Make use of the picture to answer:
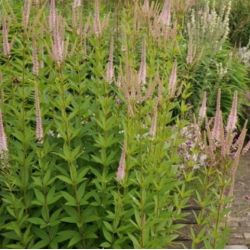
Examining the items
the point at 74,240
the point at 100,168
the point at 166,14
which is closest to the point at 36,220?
the point at 74,240

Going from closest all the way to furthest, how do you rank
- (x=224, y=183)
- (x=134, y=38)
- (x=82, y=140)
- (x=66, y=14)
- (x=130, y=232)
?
(x=224, y=183) < (x=130, y=232) < (x=82, y=140) < (x=134, y=38) < (x=66, y=14)

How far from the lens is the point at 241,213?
16.4 feet

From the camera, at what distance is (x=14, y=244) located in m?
3.75

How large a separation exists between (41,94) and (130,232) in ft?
4.22

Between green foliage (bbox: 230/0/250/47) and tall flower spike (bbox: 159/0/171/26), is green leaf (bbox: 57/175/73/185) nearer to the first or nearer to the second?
tall flower spike (bbox: 159/0/171/26)

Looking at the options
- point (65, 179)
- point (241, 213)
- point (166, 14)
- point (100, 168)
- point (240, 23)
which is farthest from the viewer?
point (240, 23)

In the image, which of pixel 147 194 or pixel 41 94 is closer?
pixel 147 194

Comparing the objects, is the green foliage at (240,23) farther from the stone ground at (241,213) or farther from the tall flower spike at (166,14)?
the tall flower spike at (166,14)

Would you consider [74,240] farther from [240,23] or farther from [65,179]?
[240,23]

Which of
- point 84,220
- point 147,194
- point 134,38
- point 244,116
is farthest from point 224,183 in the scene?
point 244,116

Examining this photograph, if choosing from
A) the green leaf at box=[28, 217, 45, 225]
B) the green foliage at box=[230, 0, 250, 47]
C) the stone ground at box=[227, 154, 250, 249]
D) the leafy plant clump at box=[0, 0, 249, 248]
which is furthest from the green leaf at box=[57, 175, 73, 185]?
the green foliage at box=[230, 0, 250, 47]

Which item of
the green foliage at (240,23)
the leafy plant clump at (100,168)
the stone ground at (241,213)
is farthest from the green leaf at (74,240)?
the green foliage at (240,23)

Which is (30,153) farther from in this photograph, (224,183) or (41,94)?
(224,183)

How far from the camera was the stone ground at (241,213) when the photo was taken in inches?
180
